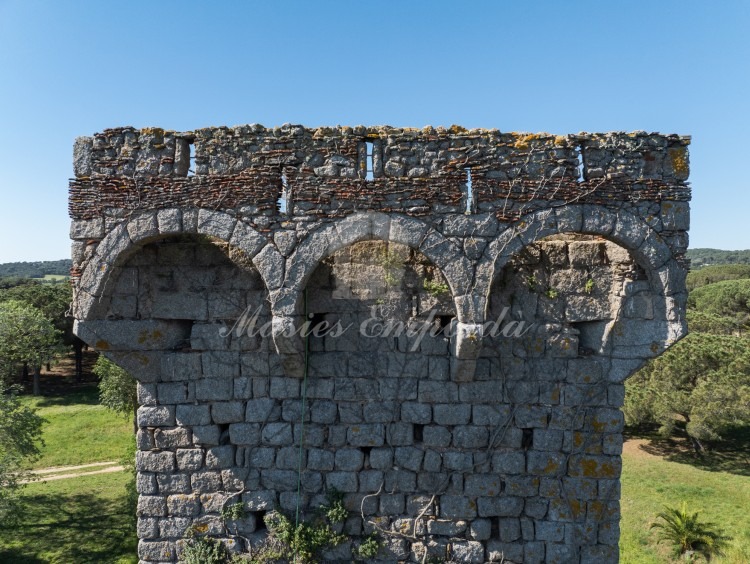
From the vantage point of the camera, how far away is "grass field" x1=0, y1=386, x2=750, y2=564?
10477mm

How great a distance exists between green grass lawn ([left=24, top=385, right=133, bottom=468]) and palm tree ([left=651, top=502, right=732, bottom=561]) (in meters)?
17.1

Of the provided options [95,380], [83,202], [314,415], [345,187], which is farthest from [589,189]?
[95,380]

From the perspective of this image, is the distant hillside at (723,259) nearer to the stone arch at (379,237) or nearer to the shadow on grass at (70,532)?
the stone arch at (379,237)

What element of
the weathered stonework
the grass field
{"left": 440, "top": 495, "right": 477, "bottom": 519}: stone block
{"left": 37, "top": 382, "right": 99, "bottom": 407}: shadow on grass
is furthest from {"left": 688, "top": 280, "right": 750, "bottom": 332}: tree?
{"left": 37, "top": 382, "right": 99, "bottom": 407}: shadow on grass

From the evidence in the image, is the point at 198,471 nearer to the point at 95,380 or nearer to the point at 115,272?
the point at 115,272

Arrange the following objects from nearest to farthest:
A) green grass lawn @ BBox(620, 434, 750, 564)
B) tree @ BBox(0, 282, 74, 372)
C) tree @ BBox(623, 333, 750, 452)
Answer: green grass lawn @ BBox(620, 434, 750, 564) < tree @ BBox(623, 333, 750, 452) < tree @ BBox(0, 282, 74, 372)

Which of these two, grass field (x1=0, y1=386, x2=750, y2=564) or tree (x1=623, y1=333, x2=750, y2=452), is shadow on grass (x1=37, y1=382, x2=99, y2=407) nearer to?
grass field (x1=0, y1=386, x2=750, y2=564)

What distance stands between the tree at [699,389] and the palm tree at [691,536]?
6.25 metres

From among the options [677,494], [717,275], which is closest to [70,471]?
[677,494]

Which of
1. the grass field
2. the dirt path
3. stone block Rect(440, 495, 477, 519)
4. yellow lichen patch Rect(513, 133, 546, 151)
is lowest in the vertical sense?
the dirt path

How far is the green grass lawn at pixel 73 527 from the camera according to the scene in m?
10.3

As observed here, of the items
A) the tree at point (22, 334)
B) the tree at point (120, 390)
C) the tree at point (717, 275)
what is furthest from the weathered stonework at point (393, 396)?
the tree at point (717, 275)

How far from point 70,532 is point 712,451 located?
75.9ft

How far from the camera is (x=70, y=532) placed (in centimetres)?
1134
